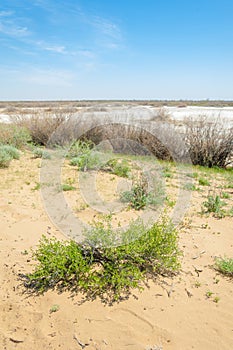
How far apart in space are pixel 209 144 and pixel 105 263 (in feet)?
27.7

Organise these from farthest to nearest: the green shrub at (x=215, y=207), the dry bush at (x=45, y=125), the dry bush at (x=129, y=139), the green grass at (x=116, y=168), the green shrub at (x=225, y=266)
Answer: the dry bush at (x=45, y=125)
the dry bush at (x=129, y=139)
the green grass at (x=116, y=168)
the green shrub at (x=215, y=207)
the green shrub at (x=225, y=266)

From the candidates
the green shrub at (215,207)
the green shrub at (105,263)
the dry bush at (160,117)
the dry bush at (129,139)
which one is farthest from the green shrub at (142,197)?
the dry bush at (160,117)

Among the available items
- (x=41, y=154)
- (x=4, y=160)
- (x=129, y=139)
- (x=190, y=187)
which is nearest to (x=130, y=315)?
(x=190, y=187)

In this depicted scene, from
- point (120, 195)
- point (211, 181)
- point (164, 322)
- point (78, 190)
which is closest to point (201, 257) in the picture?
point (164, 322)

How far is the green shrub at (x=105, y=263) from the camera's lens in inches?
109

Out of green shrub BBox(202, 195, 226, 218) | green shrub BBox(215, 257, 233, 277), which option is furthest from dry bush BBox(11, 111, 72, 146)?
green shrub BBox(215, 257, 233, 277)

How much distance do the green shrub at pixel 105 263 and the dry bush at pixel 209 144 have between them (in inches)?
311

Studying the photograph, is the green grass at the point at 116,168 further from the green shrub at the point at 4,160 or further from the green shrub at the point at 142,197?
the green shrub at the point at 4,160

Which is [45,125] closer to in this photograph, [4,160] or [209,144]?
[4,160]

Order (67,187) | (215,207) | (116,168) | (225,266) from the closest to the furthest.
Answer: (225,266) → (215,207) → (67,187) → (116,168)

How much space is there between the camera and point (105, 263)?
9.57 feet

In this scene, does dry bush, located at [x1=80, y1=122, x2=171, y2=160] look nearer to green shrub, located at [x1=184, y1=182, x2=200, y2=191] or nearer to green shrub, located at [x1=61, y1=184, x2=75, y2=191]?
green shrub, located at [x1=184, y1=182, x2=200, y2=191]

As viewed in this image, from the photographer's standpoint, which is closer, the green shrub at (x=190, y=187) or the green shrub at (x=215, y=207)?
the green shrub at (x=215, y=207)

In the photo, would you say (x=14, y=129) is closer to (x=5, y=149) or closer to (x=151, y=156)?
(x=5, y=149)
